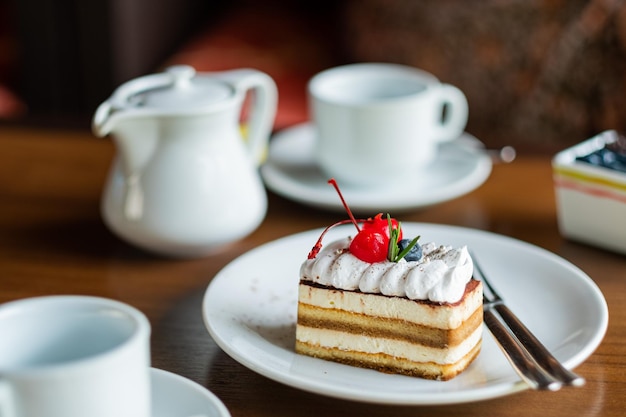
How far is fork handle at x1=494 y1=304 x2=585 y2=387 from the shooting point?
75cm

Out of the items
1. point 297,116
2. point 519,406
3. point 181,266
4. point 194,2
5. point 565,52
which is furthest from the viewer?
point 194,2

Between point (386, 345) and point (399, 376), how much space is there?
3cm

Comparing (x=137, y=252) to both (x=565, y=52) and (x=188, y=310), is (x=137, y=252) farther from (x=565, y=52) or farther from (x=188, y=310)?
(x=565, y=52)

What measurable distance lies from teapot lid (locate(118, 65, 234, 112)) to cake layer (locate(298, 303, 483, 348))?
1.15 feet

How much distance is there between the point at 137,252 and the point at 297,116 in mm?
1278

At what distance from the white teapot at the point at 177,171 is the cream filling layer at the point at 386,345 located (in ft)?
0.96

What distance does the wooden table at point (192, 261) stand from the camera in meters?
0.83

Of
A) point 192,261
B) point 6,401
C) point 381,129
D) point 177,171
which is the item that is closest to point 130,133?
point 177,171

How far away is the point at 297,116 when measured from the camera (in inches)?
94.9

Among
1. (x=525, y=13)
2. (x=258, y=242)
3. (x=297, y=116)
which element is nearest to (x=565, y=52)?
(x=525, y=13)

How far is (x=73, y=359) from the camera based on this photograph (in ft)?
2.26

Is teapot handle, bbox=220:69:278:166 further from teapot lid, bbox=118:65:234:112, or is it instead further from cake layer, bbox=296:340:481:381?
cake layer, bbox=296:340:481:381

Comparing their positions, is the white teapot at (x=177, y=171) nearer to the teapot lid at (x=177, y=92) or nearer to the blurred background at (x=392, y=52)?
the teapot lid at (x=177, y=92)

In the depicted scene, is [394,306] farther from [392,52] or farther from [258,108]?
[392,52]
